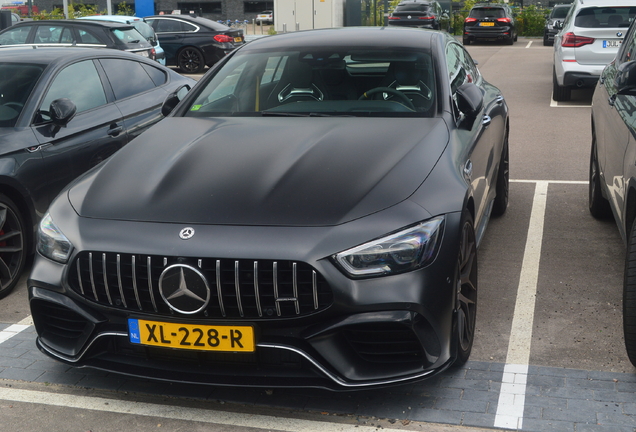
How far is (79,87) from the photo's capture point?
5887 millimetres

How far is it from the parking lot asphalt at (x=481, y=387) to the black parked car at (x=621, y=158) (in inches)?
16.1

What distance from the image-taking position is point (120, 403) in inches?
137

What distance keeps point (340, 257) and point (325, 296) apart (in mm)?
163

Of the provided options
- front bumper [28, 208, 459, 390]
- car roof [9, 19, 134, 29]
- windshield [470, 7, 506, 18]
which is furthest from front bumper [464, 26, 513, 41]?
front bumper [28, 208, 459, 390]

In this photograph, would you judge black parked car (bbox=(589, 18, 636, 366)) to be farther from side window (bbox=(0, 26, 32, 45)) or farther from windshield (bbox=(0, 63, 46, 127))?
side window (bbox=(0, 26, 32, 45))

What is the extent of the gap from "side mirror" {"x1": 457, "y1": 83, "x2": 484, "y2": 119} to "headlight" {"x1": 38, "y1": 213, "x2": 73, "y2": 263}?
2267mm

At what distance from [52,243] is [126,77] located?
3.40m

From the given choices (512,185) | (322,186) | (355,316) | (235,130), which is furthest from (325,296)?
(512,185)

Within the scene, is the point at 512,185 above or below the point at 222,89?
below

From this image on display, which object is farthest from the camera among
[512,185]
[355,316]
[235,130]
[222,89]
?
[512,185]

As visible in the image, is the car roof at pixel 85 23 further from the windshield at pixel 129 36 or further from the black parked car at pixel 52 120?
the black parked car at pixel 52 120

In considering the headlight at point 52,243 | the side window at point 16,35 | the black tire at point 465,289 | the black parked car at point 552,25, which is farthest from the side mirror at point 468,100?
the black parked car at point 552,25

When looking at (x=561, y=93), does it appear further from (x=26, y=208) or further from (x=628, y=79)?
(x=26, y=208)

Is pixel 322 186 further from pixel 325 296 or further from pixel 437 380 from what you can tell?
pixel 437 380
